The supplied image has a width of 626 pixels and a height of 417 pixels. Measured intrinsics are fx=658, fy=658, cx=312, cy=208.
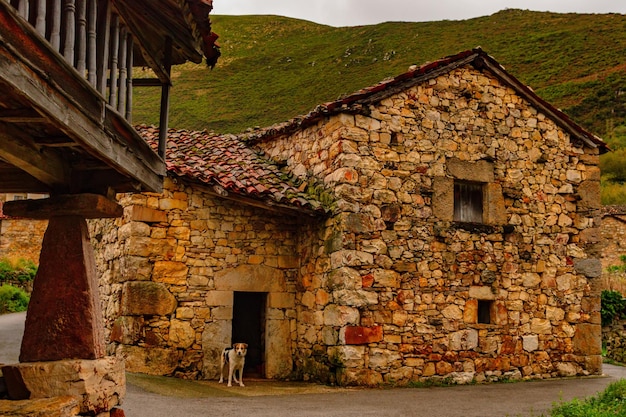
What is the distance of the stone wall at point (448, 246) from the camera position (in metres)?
10.5

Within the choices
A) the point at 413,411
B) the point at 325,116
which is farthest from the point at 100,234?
the point at 413,411

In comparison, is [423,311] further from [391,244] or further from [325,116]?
[325,116]

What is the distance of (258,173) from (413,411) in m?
5.28

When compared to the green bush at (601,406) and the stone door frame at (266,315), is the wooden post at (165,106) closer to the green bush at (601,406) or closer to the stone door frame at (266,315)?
the stone door frame at (266,315)

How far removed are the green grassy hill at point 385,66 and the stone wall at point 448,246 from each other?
96.9 feet

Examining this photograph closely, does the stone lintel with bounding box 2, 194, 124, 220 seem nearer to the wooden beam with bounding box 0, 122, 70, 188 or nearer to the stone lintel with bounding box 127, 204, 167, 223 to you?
the wooden beam with bounding box 0, 122, 70, 188

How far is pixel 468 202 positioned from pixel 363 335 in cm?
321

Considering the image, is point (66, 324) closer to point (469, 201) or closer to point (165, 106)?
point (165, 106)

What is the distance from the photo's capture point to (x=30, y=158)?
483 centimetres

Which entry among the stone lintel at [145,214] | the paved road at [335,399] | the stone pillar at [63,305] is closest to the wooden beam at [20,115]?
the stone pillar at [63,305]

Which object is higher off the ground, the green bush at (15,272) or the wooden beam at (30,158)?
the wooden beam at (30,158)

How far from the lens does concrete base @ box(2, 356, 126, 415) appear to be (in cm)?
495

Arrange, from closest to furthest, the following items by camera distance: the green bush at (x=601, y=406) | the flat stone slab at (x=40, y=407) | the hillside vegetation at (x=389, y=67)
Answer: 1. the flat stone slab at (x=40, y=407)
2. the green bush at (x=601, y=406)
3. the hillside vegetation at (x=389, y=67)

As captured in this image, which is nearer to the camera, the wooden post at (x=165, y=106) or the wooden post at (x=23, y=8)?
the wooden post at (x=23, y=8)
